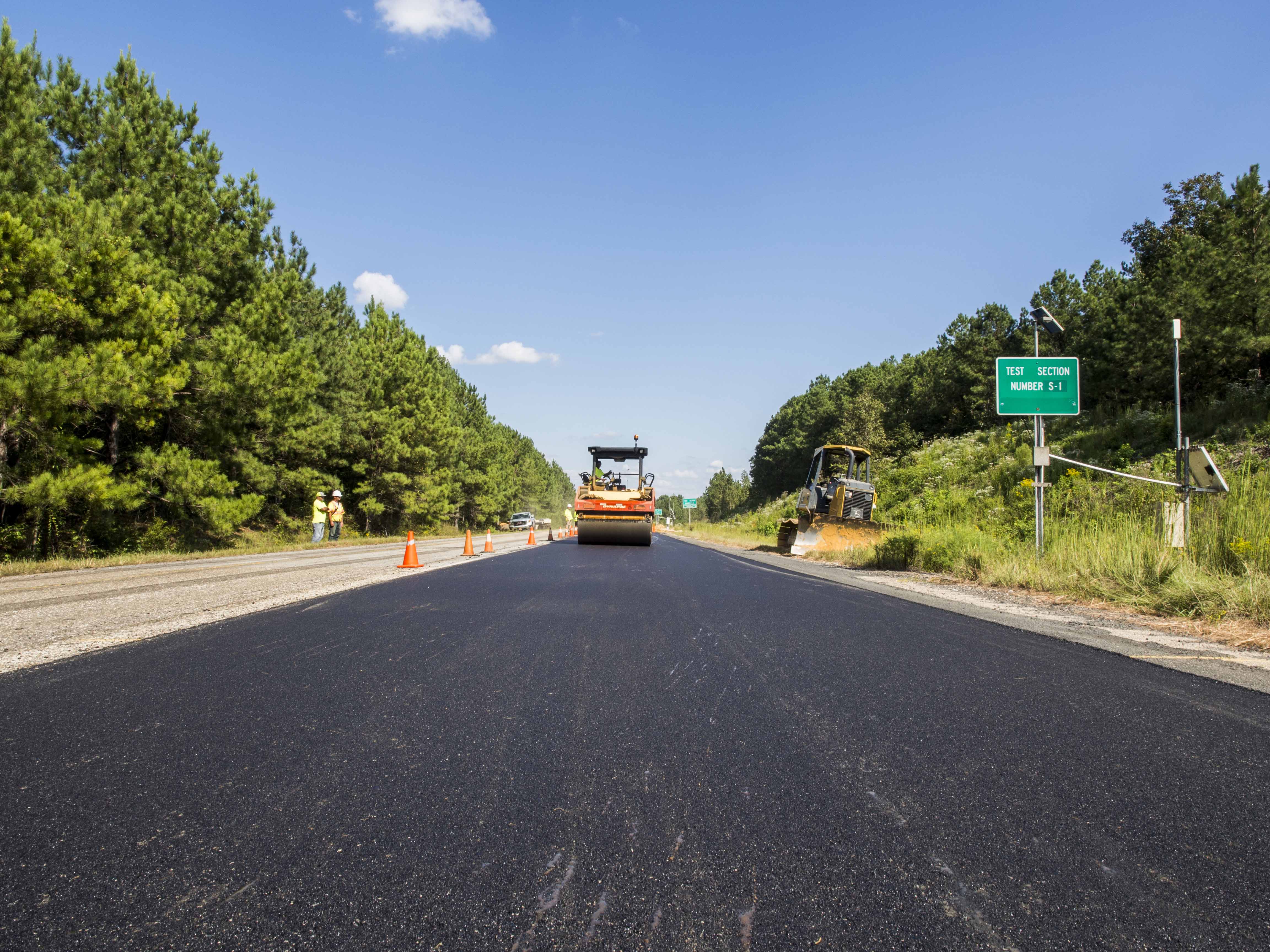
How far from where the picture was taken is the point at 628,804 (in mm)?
2166

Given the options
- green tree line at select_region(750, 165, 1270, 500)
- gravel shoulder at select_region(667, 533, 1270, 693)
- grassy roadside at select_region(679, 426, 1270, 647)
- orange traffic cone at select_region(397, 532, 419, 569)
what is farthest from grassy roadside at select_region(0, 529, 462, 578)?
green tree line at select_region(750, 165, 1270, 500)

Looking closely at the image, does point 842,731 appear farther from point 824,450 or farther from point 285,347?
point 285,347

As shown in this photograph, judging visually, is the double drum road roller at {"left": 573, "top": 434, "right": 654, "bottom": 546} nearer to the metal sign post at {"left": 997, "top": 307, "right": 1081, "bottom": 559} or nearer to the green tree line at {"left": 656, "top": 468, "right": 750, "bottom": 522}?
the metal sign post at {"left": 997, "top": 307, "right": 1081, "bottom": 559}

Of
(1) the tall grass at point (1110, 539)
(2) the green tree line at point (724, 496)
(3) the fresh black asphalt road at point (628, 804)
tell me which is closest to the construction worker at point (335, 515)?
(1) the tall grass at point (1110, 539)

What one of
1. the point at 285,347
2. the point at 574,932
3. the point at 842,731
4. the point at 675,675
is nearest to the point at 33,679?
the point at 675,675

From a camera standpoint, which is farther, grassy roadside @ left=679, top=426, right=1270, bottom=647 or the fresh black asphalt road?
grassy roadside @ left=679, top=426, right=1270, bottom=647

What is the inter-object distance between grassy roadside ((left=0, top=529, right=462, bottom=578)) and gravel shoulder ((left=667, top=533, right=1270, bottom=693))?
42.8 feet

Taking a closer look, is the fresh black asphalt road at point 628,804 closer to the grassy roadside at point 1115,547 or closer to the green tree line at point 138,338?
the grassy roadside at point 1115,547

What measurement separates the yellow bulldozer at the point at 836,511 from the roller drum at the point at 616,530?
4405 millimetres

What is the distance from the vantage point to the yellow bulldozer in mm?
17969

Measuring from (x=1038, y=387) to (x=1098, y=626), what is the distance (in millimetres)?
7007

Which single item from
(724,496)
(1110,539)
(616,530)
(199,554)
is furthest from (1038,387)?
(724,496)

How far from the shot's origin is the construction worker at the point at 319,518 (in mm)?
21578

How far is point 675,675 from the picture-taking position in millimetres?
3895
